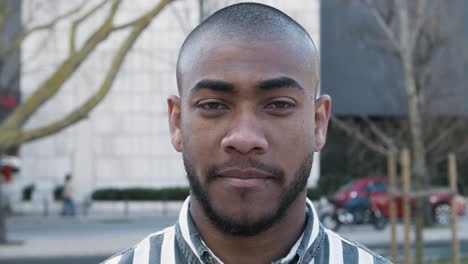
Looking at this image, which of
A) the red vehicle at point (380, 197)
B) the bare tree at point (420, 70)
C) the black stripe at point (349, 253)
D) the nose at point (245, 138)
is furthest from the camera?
the red vehicle at point (380, 197)

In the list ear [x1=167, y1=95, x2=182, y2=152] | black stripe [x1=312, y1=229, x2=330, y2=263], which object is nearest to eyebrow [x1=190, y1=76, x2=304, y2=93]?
ear [x1=167, y1=95, x2=182, y2=152]

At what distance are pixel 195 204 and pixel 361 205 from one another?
18.2 metres

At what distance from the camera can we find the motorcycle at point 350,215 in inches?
767

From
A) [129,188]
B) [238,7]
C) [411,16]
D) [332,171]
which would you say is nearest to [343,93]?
[332,171]

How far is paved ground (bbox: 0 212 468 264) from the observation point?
51.9 ft

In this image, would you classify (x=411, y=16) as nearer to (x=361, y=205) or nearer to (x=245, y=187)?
(x=361, y=205)

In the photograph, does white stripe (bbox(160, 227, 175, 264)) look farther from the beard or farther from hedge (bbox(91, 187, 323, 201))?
hedge (bbox(91, 187, 323, 201))

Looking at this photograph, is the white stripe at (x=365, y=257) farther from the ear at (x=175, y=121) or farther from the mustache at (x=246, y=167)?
the ear at (x=175, y=121)

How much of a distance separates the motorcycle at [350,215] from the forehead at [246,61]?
17574 mm

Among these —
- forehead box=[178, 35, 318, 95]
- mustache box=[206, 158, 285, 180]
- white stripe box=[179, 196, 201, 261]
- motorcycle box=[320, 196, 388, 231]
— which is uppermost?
forehead box=[178, 35, 318, 95]

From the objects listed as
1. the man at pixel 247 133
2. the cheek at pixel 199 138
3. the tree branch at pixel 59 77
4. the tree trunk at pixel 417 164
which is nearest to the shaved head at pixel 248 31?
the man at pixel 247 133

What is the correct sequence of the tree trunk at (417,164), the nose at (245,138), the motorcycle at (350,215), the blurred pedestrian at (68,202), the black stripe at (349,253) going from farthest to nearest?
the blurred pedestrian at (68,202) → the motorcycle at (350,215) → the tree trunk at (417,164) → the black stripe at (349,253) → the nose at (245,138)

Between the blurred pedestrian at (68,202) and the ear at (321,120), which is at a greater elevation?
the ear at (321,120)

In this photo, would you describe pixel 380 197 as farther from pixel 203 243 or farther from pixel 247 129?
Answer: pixel 247 129
